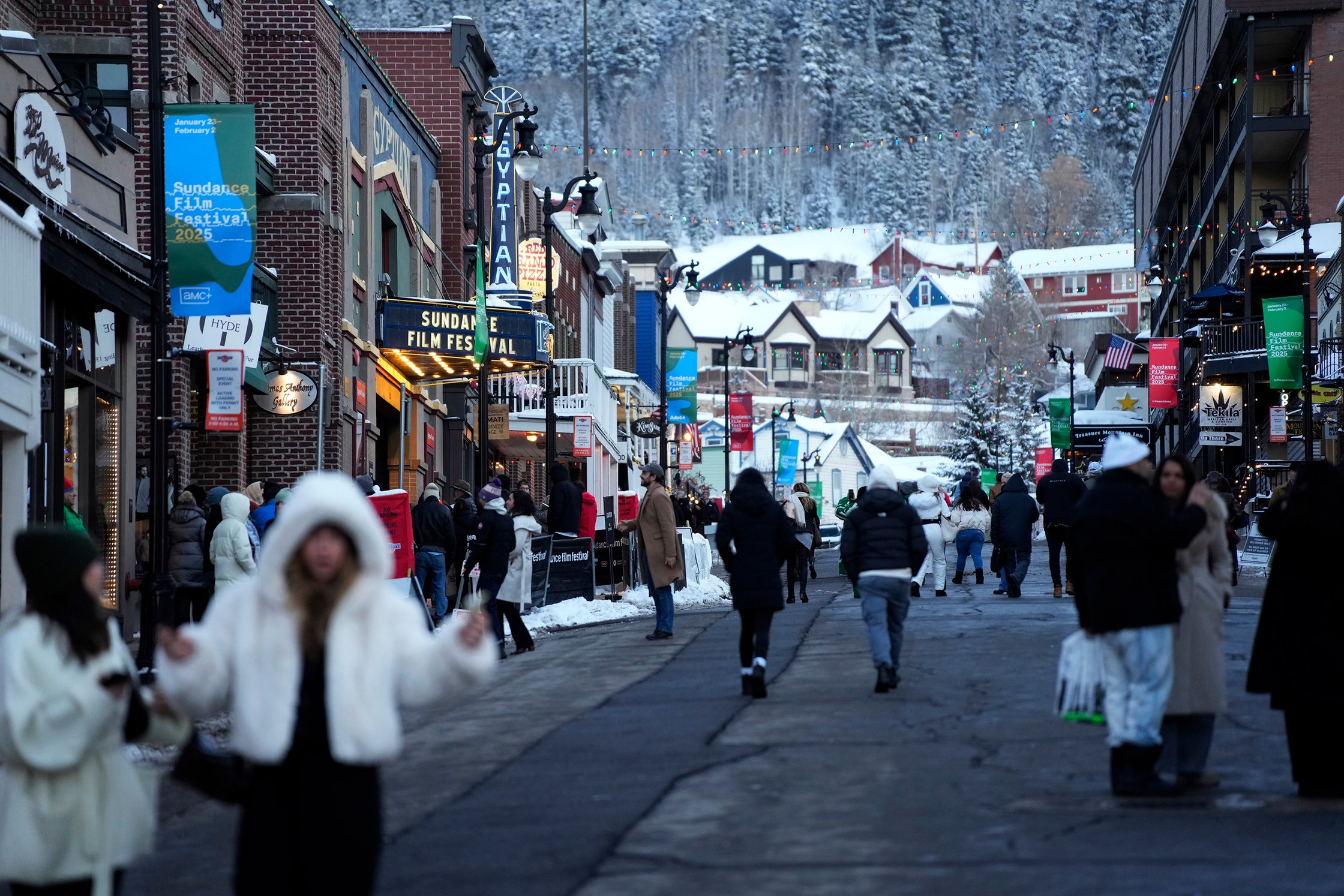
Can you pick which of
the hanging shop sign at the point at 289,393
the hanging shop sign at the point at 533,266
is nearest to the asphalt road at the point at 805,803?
the hanging shop sign at the point at 289,393

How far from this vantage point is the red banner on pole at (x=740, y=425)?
Result: 2381 inches

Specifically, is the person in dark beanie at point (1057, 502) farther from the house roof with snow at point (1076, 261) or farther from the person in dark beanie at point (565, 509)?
the house roof with snow at point (1076, 261)

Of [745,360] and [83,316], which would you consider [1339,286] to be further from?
[83,316]

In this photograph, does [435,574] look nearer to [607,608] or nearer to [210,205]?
[607,608]

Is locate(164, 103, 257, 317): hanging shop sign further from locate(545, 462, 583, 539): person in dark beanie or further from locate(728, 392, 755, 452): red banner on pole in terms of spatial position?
locate(728, 392, 755, 452): red banner on pole

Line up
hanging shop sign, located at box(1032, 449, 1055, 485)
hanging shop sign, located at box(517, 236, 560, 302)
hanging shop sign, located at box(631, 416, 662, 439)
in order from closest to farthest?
1. hanging shop sign, located at box(517, 236, 560, 302)
2. hanging shop sign, located at box(631, 416, 662, 439)
3. hanging shop sign, located at box(1032, 449, 1055, 485)

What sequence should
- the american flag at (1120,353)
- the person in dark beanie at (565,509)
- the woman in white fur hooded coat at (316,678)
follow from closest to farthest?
the woman in white fur hooded coat at (316,678) < the person in dark beanie at (565,509) < the american flag at (1120,353)

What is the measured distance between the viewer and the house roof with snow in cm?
16186

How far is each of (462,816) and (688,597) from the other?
60.2 ft

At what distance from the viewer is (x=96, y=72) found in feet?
71.5

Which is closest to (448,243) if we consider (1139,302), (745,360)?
(745,360)

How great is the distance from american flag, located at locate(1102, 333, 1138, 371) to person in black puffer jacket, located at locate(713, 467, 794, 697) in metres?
51.0

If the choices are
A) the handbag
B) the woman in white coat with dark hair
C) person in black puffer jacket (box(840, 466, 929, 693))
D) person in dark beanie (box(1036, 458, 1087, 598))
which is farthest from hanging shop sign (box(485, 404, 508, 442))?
the handbag

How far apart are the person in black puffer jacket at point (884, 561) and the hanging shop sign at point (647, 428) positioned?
3169 cm
